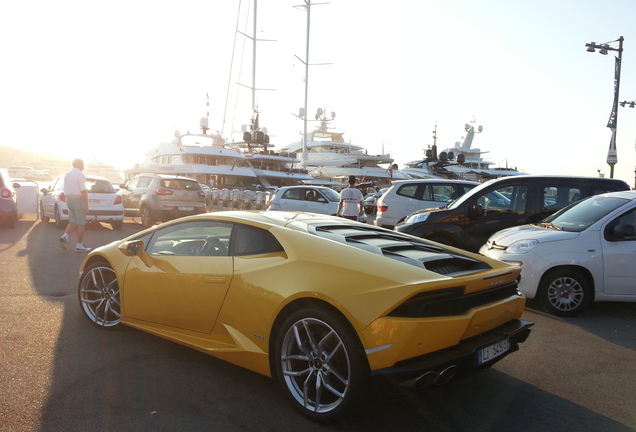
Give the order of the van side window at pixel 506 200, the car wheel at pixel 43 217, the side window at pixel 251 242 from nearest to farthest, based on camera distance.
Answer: the side window at pixel 251 242
the van side window at pixel 506 200
the car wheel at pixel 43 217

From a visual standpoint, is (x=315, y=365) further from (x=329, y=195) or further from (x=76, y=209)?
(x=329, y=195)

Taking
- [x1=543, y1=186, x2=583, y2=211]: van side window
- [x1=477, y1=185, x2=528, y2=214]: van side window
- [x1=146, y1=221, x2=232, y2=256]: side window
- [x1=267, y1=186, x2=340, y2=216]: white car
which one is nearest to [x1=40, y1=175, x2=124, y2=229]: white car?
[x1=267, y1=186, x2=340, y2=216]: white car

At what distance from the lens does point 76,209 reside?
9.72 m

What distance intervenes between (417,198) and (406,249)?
8330mm

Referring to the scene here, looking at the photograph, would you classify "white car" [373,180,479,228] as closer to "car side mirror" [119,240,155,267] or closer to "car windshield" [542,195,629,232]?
"car windshield" [542,195,629,232]

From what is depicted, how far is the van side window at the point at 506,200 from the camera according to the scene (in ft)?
27.8

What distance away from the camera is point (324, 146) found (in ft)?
199

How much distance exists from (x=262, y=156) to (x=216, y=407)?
41.2 meters

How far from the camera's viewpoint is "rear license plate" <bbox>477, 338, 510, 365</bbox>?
316 centimetres

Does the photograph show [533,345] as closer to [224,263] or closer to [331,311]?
[331,311]

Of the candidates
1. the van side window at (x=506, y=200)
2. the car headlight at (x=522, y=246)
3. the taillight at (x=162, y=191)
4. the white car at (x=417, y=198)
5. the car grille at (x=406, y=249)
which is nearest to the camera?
the car grille at (x=406, y=249)

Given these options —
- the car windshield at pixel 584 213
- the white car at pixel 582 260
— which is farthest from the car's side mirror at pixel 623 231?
the car windshield at pixel 584 213

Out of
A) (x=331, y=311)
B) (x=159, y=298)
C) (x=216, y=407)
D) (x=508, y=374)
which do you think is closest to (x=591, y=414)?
(x=508, y=374)

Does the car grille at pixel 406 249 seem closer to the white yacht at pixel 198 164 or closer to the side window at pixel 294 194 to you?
the side window at pixel 294 194
